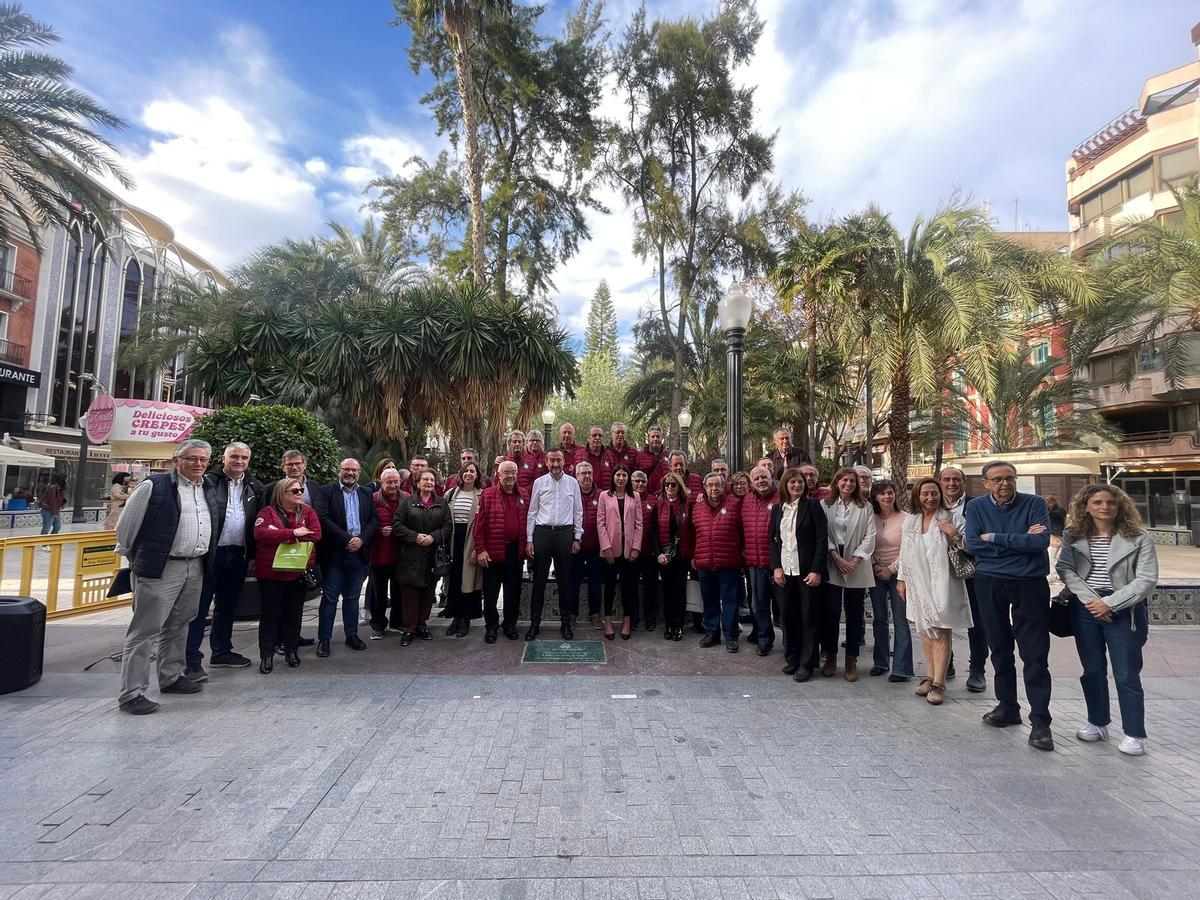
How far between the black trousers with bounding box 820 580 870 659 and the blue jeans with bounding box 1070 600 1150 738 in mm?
1579

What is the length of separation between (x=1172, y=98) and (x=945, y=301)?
22600mm

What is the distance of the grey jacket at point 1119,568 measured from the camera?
3.71 meters

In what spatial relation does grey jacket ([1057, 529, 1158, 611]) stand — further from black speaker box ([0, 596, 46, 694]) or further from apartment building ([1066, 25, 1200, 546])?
apartment building ([1066, 25, 1200, 546])

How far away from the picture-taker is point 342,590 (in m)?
5.87

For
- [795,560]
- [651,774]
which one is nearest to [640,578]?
[795,560]

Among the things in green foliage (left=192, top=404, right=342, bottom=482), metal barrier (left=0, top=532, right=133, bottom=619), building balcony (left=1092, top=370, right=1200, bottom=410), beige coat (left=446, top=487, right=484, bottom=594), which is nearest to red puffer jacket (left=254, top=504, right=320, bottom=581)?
beige coat (left=446, top=487, right=484, bottom=594)

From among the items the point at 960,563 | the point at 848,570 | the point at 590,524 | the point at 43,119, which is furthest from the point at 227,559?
the point at 43,119

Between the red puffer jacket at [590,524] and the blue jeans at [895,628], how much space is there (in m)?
2.77

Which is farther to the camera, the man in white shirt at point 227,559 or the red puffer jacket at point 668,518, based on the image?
the red puffer jacket at point 668,518

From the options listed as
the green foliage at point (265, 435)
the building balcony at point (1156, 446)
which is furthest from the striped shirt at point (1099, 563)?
the building balcony at point (1156, 446)

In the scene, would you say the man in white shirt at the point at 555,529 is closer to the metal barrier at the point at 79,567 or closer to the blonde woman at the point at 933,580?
the blonde woman at the point at 933,580

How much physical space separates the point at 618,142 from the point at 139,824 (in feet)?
85.9

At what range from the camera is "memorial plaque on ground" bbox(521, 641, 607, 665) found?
18.5 feet

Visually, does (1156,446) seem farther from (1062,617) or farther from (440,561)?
(440,561)
